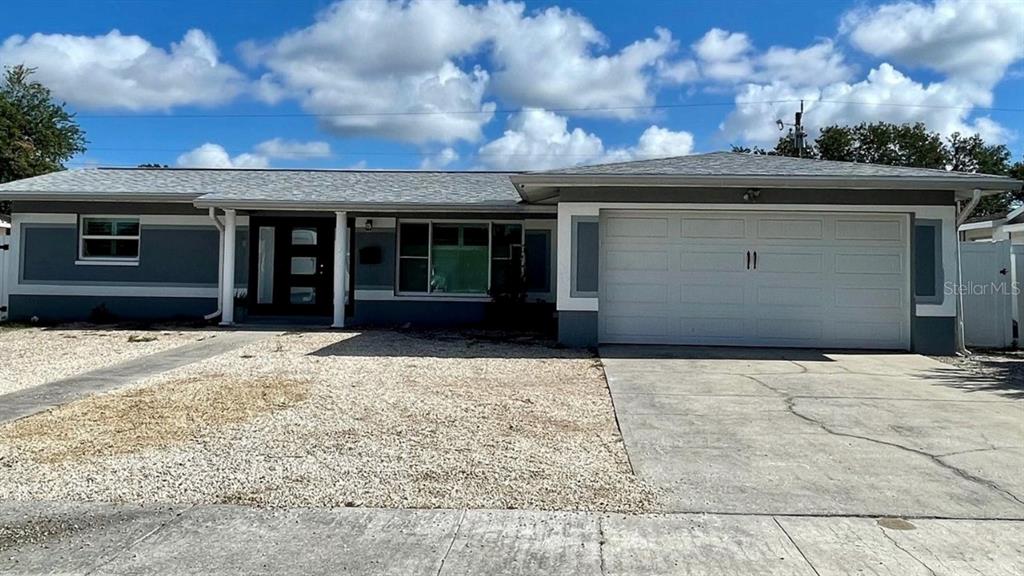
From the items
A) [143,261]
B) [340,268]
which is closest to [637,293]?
[340,268]

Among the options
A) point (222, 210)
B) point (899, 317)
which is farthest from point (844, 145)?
point (222, 210)

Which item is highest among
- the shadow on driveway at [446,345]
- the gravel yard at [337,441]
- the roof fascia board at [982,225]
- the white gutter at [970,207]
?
the roof fascia board at [982,225]

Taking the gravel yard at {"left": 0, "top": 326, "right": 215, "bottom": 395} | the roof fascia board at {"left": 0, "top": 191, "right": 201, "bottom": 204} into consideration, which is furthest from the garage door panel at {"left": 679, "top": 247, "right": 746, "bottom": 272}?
the roof fascia board at {"left": 0, "top": 191, "right": 201, "bottom": 204}

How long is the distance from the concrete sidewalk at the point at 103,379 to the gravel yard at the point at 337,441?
14.4 inches

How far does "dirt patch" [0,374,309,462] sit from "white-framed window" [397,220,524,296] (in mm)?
7326

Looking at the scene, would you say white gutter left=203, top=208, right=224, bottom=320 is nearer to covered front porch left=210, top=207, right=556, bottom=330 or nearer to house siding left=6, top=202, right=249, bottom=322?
covered front porch left=210, top=207, right=556, bottom=330

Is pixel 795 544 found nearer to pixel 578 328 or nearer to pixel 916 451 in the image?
pixel 916 451

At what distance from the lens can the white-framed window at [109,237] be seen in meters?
16.2

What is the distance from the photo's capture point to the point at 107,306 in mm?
16125

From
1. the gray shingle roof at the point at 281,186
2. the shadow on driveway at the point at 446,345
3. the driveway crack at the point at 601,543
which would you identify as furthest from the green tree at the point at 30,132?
the driveway crack at the point at 601,543

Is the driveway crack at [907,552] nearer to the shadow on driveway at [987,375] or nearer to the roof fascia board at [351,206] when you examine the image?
the shadow on driveway at [987,375]

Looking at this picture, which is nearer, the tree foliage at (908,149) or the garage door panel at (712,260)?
the garage door panel at (712,260)

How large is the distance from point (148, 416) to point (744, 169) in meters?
9.45

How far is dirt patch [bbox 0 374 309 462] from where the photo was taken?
5875 mm
